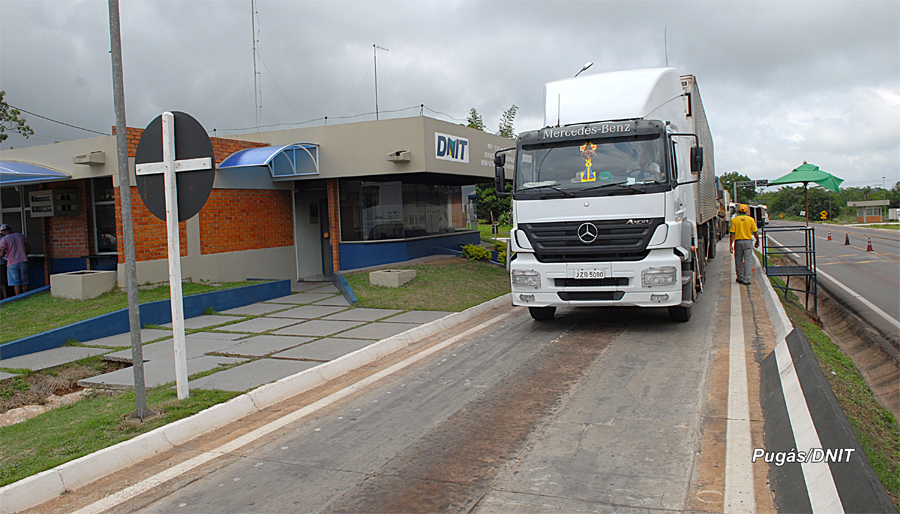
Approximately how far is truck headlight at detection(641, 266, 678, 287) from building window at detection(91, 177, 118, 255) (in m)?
12.4

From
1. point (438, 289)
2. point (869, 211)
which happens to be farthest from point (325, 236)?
point (869, 211)

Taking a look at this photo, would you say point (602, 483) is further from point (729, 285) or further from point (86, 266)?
point (86, 266)

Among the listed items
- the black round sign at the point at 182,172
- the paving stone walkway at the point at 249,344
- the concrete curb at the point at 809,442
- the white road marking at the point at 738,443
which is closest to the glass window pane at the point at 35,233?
the paving stone walkway at the point at 249,344

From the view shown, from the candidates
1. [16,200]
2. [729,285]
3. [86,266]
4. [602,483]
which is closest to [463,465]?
[602,483]

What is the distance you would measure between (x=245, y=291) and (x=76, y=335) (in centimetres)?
389

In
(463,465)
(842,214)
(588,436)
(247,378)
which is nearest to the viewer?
(463,465)

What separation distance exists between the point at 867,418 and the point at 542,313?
4954mm

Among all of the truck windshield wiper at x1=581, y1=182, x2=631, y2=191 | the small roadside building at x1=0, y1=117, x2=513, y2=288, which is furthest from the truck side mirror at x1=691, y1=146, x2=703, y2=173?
the small roadside building at x1=0, y1=117, x2=513, y2=288

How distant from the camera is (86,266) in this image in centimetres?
1505

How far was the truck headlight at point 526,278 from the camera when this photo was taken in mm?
9227

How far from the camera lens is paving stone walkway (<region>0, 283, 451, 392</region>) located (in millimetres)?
7246

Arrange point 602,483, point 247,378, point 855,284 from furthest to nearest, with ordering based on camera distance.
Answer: point 855,284
point 247,378
point 602,483

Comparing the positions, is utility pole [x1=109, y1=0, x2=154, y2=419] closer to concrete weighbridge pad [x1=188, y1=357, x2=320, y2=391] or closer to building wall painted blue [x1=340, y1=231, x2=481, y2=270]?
concrete weighbridge pad [x1=188, y1=357, x2=320, y2=391]

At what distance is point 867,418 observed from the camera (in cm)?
609
